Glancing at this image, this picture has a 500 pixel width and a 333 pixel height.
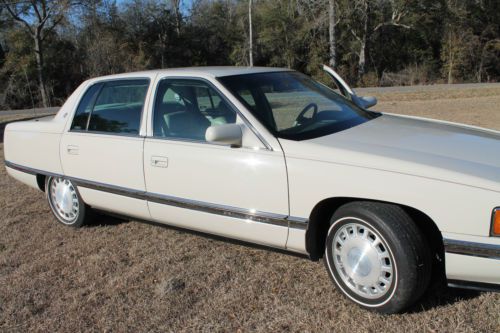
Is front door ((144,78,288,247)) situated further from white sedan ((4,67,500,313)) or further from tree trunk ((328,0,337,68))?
tree trunk ((328,0,337,68))

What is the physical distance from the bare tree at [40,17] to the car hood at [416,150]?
90.5ft

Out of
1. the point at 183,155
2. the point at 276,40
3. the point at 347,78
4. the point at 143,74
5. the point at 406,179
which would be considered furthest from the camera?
the point at 276,40

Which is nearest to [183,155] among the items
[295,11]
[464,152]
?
[464,152]

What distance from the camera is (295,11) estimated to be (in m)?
33.3

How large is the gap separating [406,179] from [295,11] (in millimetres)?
32354

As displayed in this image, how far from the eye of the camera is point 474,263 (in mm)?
2686

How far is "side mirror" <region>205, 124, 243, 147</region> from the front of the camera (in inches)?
130

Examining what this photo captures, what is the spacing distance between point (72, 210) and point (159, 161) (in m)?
1.60

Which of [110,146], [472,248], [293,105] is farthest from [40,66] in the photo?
[472,248]

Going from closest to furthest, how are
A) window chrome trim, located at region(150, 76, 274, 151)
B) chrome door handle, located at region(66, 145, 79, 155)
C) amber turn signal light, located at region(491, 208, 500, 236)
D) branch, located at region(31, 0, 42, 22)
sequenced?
amber turn signal light, located at region(491, 208, 500, 236) → window chrome trim, located at region(150, 76, 274, 151) → chrome door handle, located at region(66, 145, 79, 155) → branch, located at region(31, 0, 42, 22)

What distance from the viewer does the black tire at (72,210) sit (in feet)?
15.9

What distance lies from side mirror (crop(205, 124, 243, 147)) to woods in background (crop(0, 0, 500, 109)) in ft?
86.2

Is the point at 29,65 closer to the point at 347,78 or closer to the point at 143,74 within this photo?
the point at 347,78

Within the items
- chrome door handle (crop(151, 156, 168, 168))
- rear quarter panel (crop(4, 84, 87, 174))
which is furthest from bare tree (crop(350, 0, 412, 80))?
chrome door handle (crop(151, 156, 168, 168))
